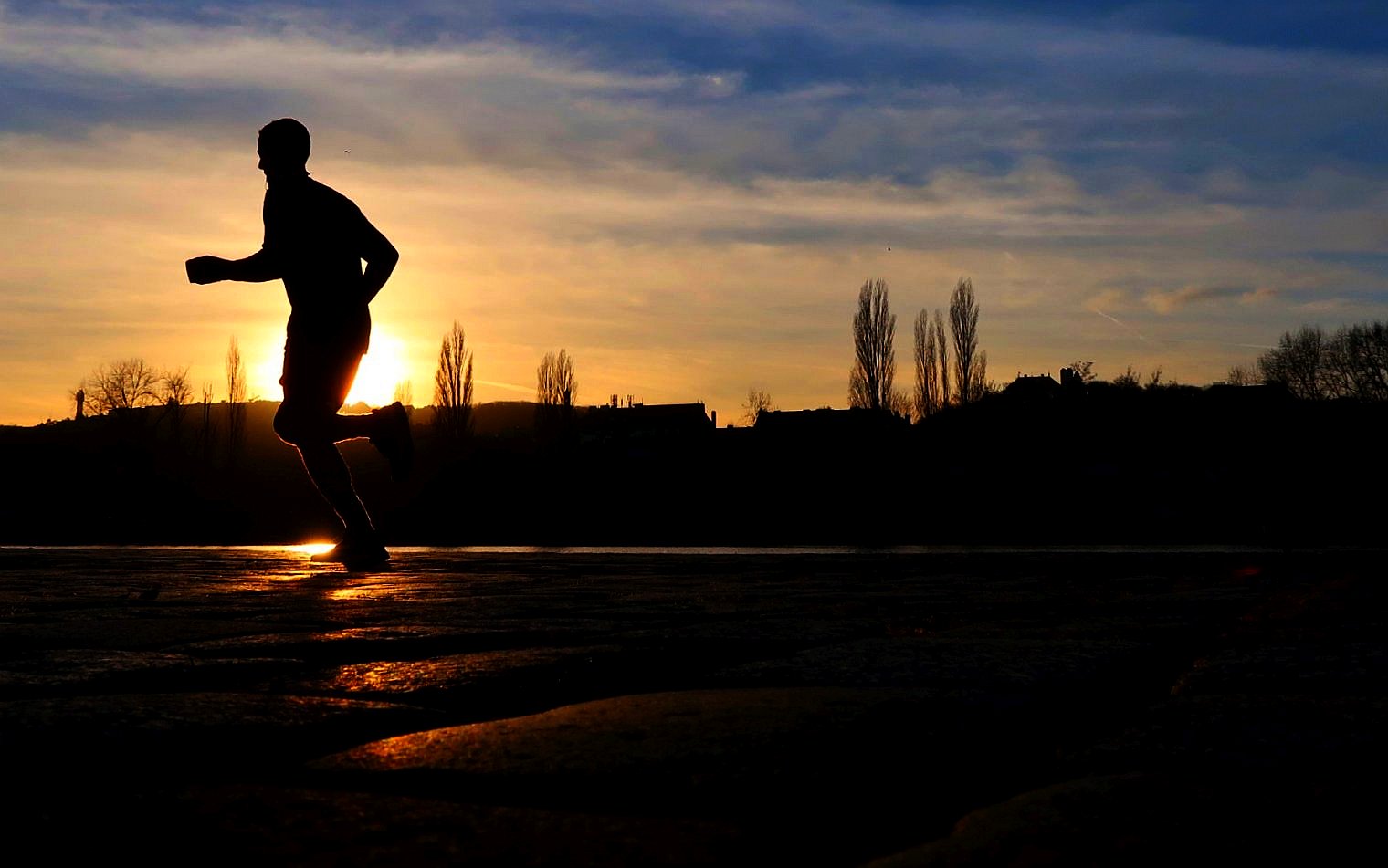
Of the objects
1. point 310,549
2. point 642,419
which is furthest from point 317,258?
point 642,419

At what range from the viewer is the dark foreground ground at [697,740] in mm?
1031

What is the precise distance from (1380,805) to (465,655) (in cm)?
161

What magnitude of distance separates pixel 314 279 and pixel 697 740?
184 inches

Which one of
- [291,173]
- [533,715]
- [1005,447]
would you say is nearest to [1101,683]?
[533,715]

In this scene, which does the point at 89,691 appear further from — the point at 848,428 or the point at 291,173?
the point at 848,428

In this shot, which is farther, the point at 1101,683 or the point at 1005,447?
the point at 1005,447

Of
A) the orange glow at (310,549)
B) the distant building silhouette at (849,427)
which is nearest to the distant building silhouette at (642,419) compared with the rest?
the distant building silhouette at (849,427)

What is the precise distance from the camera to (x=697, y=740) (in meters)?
1.41

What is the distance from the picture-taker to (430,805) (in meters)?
1.15

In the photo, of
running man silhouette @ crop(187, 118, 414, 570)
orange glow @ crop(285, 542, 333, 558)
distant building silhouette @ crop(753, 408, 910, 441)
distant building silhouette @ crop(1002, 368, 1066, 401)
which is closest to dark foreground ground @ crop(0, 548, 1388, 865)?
running man silhouette @ crop(187, 118, 414, 570)

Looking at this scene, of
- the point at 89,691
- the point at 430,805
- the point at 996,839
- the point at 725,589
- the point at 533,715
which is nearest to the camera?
the point at 996,839

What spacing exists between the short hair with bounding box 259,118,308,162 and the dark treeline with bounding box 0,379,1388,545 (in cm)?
1898

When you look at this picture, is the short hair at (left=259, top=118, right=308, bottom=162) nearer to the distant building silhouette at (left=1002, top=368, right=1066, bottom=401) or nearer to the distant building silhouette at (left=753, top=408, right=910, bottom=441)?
the distant building silhouette at (left=753, top=408, right=910, bottom=441)

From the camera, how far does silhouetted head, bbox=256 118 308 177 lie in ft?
19.0
